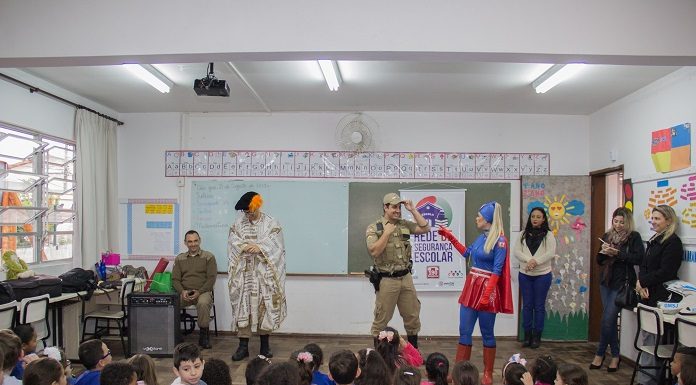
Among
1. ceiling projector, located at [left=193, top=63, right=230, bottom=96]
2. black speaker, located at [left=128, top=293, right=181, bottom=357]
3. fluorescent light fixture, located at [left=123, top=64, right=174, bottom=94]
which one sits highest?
fluorescent light fixture, located at [left=123, top=64, right=174, bottom=94]

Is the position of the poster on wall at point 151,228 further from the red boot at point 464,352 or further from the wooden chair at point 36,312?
the red boot at point 464,352

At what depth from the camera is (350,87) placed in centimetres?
462

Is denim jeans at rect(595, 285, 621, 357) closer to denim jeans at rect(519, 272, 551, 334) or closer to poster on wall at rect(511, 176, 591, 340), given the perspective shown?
denim jeans at rect(519, 272, 551, 334)

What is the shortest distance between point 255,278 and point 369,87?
218cm

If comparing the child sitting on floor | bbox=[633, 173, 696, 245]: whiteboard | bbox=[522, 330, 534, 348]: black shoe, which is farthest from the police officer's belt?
bbox=[633, 173, 696, 245]: whiteboard

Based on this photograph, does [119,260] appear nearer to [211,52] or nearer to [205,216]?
[205,216]

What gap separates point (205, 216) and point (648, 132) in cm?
477

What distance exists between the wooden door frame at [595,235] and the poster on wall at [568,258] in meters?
0.06

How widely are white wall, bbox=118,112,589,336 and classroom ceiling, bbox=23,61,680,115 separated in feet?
0.48

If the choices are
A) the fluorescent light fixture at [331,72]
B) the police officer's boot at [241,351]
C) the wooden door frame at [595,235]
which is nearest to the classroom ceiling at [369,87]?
the fluorescent light fixture at [331,72]

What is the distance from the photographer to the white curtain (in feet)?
16.2

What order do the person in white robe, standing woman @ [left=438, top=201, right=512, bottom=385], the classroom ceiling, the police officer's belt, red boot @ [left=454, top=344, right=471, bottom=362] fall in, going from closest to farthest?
standing woman @ [left=438, top=201, right=512, bottom=385] < red boot @ [left=454, top=344, right=471, bottom=362] < the police officer's belt < the classroom ceiling < the person in white robe

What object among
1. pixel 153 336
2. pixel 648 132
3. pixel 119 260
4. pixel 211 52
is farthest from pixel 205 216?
pixel 648 132

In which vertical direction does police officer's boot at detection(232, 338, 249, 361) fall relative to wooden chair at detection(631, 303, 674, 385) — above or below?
below
